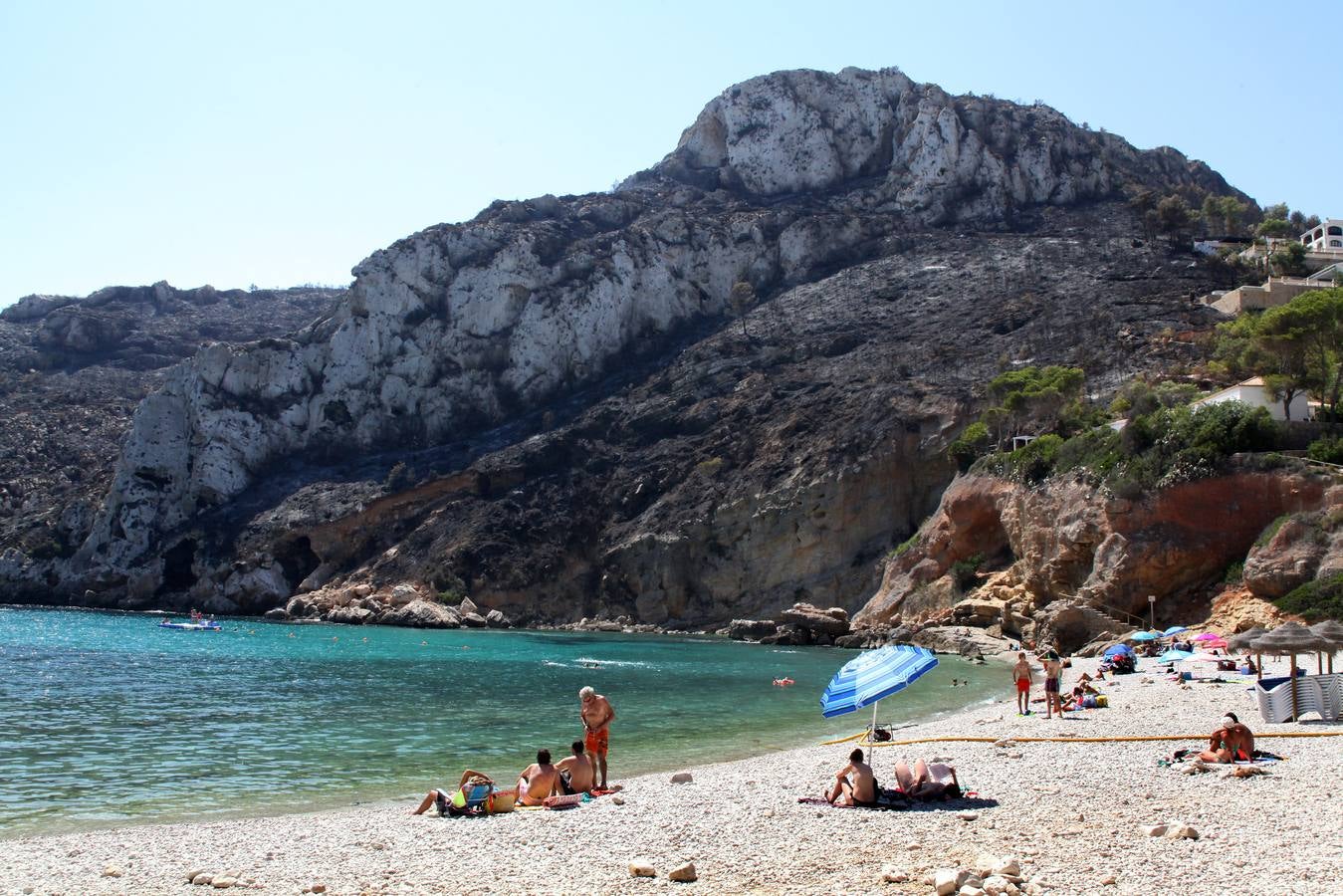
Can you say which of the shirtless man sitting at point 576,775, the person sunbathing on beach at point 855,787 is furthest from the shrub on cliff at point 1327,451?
the shirtless man sitting at point 576,775

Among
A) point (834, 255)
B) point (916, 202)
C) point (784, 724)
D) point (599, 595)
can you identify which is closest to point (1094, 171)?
point (916, 202)

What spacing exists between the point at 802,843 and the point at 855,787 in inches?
80.1

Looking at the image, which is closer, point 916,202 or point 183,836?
point 183,836

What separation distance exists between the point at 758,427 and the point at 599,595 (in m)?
18.1

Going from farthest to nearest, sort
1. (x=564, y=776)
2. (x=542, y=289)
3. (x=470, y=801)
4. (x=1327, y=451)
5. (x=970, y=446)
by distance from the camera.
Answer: (x=542, y=289) < (x=970, y=446) < (x=1327, y=451) < (x=564, y=776) < (x=470, y=801)

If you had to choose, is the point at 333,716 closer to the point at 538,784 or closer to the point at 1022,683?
the point at 538,784

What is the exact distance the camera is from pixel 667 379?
3514 inches

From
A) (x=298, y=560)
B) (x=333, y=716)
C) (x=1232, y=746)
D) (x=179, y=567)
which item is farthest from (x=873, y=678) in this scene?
(x=179, y=567)

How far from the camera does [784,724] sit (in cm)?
2373

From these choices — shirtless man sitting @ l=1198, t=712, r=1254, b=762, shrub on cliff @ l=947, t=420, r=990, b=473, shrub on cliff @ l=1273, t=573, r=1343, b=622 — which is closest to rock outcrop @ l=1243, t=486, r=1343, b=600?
shrub on cliff @ l=1273, t=573, r=1343, b=622

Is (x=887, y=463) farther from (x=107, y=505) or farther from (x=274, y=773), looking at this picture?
(x=107, y=505)

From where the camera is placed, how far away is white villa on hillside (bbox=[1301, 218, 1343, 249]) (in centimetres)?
8769

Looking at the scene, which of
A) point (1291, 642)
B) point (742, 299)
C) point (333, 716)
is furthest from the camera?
point (742, 299)

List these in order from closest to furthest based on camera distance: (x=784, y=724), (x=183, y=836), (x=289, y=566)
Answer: (x=183, y=836), (x=784, y=724), (x=289, y=566)
